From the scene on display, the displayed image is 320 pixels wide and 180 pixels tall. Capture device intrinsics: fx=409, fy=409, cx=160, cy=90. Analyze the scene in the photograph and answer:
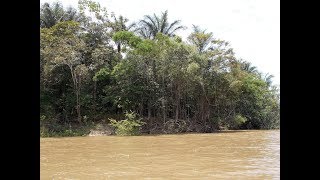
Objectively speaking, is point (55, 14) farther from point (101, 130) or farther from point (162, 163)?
point (162, 163)

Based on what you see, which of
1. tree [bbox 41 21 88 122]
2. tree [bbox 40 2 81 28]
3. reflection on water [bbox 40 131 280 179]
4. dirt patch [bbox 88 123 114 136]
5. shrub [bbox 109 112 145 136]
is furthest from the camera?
tree [bbox 40 2 81 28]

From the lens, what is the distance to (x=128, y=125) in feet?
52.3

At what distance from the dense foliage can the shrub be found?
231 millimetres

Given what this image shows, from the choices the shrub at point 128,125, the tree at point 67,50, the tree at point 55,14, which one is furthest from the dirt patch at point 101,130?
the tree at point 55,14

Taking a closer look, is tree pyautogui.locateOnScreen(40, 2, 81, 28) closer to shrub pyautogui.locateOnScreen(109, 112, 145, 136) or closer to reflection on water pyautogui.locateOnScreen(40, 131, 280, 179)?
shrub pyautogui.locateOnScreen(109, 112, 145, 136)

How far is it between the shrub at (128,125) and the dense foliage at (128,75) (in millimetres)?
231

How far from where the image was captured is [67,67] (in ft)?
54.1

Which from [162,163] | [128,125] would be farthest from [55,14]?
[162,163]

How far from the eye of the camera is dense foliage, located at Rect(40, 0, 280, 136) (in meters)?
16.2

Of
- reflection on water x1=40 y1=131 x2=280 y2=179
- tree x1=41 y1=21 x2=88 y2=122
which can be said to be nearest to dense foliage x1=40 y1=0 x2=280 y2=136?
tree x1=41 y1=21 x2=88 y2=122
